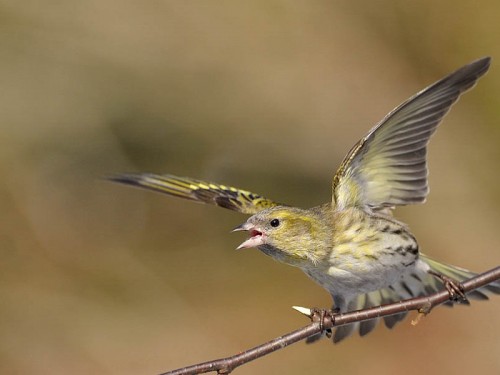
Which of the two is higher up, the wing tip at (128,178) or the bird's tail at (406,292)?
the wing tip at (128,178)

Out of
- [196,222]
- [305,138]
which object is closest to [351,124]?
[305,138]

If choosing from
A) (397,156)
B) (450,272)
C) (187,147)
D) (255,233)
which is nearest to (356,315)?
(255,233)

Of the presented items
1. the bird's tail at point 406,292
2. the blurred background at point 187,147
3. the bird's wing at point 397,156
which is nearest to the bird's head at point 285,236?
the bird's wing at point 397,156

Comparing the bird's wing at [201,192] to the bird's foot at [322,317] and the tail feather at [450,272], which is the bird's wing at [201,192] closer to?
the tail feather at [450,272]

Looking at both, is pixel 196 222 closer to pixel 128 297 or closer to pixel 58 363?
pixel 128 297

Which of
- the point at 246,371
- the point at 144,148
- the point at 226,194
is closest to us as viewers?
the point at 226,194

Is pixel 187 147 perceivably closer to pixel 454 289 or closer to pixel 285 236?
pixel 285 236

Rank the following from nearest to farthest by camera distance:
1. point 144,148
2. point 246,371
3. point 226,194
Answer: point 226,194 → point 246,371 → point 144,148

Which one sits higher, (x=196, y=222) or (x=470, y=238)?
(x=196, y=222)
